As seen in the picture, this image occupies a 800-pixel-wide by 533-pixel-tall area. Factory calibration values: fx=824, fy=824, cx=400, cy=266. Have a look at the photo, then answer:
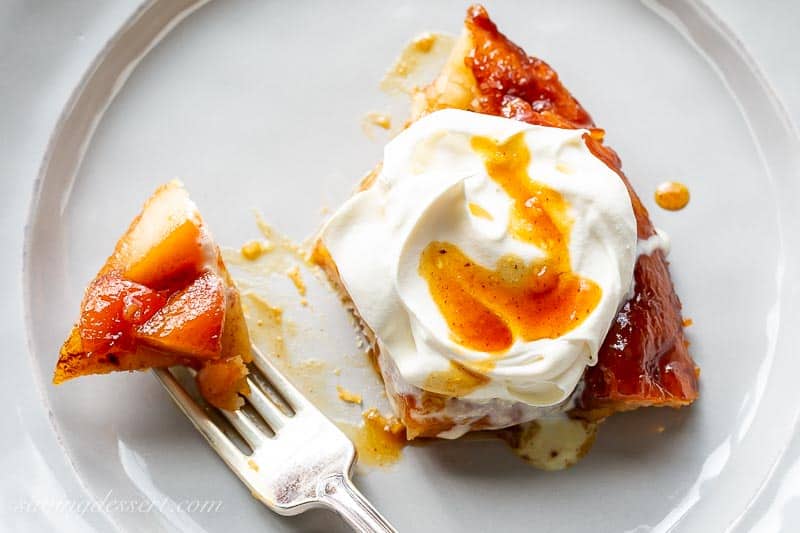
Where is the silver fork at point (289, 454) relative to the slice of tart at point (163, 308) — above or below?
below

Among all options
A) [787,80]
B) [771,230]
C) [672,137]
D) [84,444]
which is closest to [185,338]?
[84,444]

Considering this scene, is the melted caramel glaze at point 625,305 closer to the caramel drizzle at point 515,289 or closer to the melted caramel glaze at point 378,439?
the caramel drizzle at point 515,289

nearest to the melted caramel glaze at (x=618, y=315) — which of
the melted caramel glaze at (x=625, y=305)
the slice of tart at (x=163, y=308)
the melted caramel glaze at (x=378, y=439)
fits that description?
the melted caramel glaze at (x=625, y=305)

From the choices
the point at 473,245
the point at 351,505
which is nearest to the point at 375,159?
the point at 473,245

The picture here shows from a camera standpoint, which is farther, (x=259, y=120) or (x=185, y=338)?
(x=259, y=120)

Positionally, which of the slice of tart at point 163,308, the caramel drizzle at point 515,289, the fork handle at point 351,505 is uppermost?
the slice of tart at point 163,308

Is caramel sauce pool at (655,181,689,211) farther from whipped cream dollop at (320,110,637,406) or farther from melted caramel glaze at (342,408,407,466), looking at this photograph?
melted caramel glaze at (342,408,407,466)

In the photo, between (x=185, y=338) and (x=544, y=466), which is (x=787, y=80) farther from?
(x=185, y=338)
